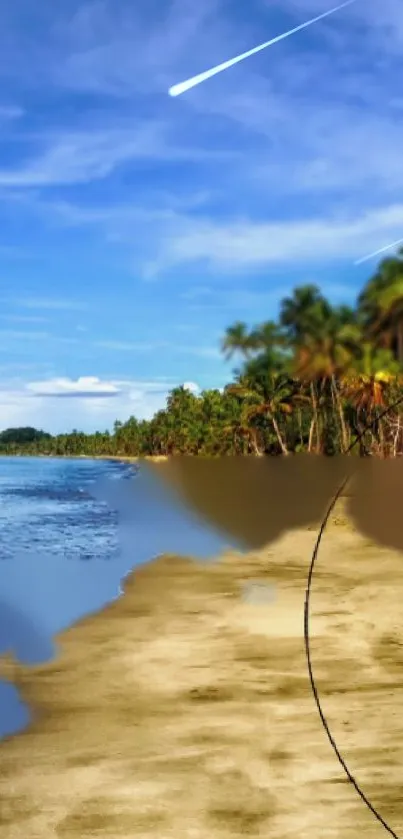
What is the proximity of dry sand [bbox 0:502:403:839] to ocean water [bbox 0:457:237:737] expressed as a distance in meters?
0.67

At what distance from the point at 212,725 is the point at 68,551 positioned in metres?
17.4

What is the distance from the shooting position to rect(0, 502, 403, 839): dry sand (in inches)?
218

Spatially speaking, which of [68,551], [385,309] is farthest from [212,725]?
[68,551]

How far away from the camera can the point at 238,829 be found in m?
5.38

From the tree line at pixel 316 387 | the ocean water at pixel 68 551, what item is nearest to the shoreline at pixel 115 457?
the ocean water at pixel 68 551

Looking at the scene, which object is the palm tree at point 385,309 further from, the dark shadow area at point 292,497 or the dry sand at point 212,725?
the dark shadow area at point 292,497

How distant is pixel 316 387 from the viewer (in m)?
18.9

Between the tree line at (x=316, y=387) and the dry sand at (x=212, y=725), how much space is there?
2145mm

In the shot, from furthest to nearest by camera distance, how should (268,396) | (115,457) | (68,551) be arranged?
(115,457) < (68,551) < (268,396)

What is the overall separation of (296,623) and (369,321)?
18.7 feet

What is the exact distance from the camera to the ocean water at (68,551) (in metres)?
12.8

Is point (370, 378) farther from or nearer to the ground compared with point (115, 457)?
farther from the ground

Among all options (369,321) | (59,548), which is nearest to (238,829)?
(369,321)

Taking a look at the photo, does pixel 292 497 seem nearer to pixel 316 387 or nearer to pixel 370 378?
pixel 316 387
